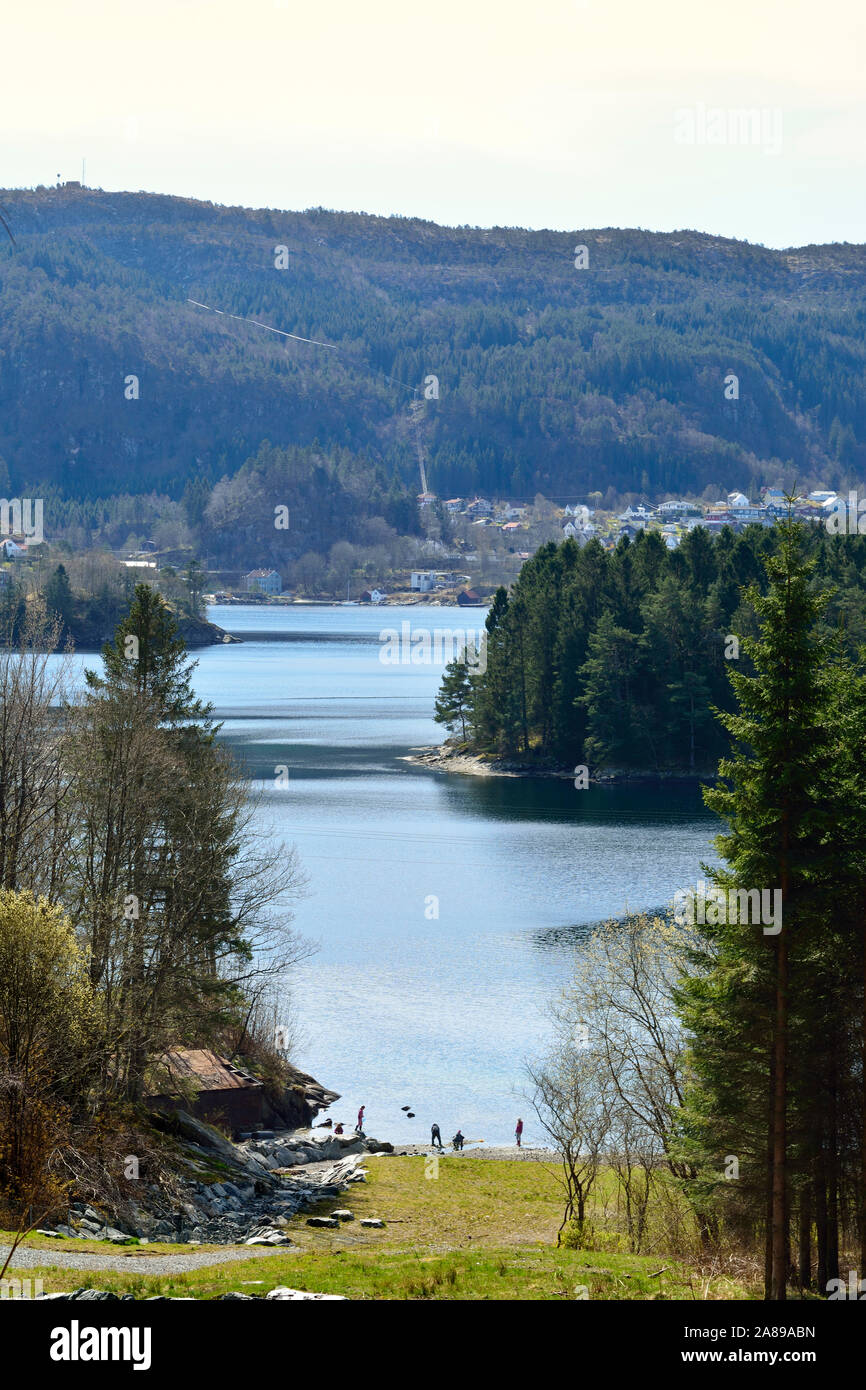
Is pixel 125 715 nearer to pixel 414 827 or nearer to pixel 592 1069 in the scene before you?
pixel 592 1069

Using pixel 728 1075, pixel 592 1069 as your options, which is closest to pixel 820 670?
pixel 728 1075

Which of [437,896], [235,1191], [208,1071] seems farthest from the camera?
[437,896]

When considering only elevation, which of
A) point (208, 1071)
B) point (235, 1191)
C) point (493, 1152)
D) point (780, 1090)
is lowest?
point (493, 1152)

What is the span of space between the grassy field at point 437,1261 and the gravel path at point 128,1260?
42cm

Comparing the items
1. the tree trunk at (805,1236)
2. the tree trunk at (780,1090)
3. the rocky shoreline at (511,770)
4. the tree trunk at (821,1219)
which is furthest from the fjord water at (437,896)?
the tree trunk at (780,1090)

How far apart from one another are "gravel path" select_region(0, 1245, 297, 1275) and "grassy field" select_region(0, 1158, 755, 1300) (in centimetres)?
42

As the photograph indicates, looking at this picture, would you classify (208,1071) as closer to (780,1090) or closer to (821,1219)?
(821,1219)

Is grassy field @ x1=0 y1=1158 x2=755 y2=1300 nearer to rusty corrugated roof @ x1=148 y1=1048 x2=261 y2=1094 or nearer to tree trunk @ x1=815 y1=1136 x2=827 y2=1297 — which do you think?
tree trunk @ x1=815 y1=1136 x2=827 y2=1297

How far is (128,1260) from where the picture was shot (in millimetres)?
20891

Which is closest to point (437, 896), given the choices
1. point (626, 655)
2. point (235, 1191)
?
point (235, 1191)

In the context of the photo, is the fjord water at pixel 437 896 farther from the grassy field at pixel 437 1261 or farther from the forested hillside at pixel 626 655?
the grassy field at pixel 437 1261

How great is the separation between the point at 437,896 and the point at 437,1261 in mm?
46899
